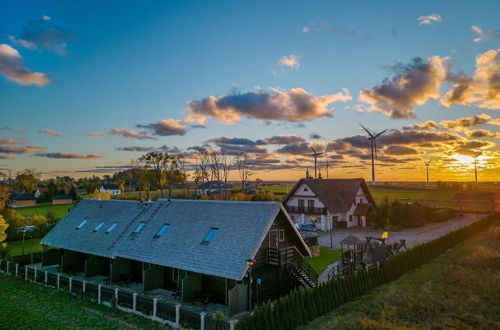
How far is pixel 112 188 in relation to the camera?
140m

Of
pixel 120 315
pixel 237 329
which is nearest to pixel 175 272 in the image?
pixel 120 315

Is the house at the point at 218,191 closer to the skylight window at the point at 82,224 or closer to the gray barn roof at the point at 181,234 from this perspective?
the skylight window at the point at 82,224

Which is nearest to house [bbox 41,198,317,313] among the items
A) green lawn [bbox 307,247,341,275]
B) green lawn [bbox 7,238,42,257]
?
green lawn [bbox 307,247,341,275]

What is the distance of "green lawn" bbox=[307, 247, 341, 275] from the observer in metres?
28.7

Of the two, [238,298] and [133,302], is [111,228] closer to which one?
[133,302]

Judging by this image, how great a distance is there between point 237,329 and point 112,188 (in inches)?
5414

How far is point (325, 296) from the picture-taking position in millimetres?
18656

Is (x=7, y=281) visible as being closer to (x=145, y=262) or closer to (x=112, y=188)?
(x=145, y=262)

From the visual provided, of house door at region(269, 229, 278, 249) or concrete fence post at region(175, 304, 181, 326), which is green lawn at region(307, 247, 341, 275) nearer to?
house door at region(269, 229, 278, 249)

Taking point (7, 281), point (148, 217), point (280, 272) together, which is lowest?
point (7, 281)

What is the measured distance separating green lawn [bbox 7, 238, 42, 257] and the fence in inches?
482

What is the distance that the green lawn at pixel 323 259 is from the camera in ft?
94.0

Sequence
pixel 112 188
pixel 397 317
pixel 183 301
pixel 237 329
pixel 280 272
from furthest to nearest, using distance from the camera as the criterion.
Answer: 1. pixel 112 188
2. pixel 280 272
3. pixel 183 301
4. pixel 397 317
5. pixel 237 329

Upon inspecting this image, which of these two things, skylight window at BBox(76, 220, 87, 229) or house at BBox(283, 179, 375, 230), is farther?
house at BBox(283, 179, 375, 230)
